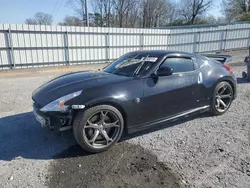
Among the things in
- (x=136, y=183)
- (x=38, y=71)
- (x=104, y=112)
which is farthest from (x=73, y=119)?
(x=38, y=71)

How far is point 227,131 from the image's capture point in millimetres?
3582

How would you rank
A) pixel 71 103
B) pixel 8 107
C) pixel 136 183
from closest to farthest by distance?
pixel 136 183 → pixel 71 103 → pixel 8 107

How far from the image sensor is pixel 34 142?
329 centimetres

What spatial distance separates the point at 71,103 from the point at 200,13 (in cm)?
4983

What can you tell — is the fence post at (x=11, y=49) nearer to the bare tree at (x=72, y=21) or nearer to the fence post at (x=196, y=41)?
the fence post at (x=196, y=41)

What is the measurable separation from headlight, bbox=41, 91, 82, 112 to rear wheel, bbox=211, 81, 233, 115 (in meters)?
2.96

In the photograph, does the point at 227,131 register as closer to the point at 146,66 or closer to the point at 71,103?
the point at 146,66

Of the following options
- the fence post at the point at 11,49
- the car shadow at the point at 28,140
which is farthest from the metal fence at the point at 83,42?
the car shadow at the point at 28,140

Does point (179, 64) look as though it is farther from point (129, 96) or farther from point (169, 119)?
point (129, 96)

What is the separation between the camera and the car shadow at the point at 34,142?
9.66 ft

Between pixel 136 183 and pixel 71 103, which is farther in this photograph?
pixel 71 103

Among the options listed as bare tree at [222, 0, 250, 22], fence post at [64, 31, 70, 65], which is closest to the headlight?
fence post at [64, 31, 70, 65]

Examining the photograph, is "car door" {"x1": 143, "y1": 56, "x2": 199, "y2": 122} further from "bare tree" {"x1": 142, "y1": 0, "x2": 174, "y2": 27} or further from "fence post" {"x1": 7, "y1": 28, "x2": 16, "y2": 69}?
"bare tree" {"x1": 142, "y1": 0, "x2": 174, "y2": 27}

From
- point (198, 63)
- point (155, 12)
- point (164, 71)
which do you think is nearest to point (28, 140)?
point (164, 71)
